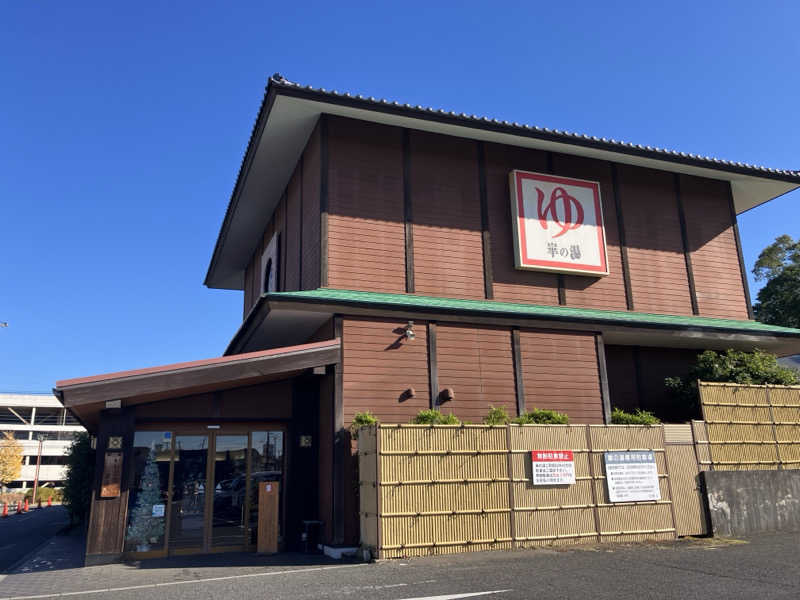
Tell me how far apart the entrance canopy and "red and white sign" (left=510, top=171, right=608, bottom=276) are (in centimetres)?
605

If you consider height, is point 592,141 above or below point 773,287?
below

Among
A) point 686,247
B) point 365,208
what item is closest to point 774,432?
point 686,247

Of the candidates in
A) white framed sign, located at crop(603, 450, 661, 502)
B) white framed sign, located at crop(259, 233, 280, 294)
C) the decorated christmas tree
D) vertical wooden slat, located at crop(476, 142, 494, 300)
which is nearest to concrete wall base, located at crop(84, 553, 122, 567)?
the decorated christmas tree

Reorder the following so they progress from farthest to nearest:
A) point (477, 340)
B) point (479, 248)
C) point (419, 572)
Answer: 1. point (479, 248)
2. point (477, 340)
3. point (419, 572)

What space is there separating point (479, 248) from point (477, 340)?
2.78 metres

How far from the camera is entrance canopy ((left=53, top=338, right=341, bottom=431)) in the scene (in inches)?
411

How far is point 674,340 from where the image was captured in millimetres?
15875

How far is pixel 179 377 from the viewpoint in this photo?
11156mm

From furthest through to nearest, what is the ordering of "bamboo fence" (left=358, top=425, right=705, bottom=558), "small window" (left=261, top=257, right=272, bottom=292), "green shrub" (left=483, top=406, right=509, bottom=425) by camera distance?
1. "small window" (left=261, top=257, right=272, bottom=292)
2. "green shrub" (left=483, top=406, right=509, bottom=425)
3. "bamboo fence" (left=358, top=425, right=705, bottom=558)

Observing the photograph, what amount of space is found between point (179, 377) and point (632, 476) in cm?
883

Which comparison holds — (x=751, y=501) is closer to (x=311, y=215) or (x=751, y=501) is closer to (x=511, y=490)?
(x=511, y=490)

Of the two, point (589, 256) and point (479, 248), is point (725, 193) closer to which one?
point (589, 256)

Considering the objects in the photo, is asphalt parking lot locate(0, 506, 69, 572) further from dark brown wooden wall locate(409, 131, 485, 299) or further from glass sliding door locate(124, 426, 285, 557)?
dark brown wooden wall locate(409, 131, 485, 299)

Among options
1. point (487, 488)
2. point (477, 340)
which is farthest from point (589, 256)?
point (487, 488)
